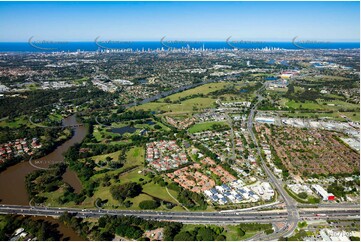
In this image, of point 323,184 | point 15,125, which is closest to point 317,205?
point 323,184

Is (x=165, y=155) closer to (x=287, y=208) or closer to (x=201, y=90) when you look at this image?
(x=287, y=208)

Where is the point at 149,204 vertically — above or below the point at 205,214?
above

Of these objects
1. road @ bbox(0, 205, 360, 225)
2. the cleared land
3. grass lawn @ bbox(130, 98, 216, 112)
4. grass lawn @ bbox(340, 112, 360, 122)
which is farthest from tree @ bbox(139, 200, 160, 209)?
grass lawn @ bbox(340, 112, 360, 122)

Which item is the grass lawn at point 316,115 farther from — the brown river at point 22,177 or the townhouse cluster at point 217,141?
the brown river at point 22,177

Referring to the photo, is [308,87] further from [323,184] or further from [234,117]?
[323,184]

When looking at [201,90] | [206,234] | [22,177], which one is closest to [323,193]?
[206,234]

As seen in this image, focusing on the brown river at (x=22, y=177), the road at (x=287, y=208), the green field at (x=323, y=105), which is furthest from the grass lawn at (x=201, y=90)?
the road at (x=287, y=208)
